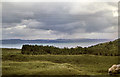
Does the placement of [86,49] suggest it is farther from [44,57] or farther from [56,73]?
[56,73]

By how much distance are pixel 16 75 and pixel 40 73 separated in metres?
2.16

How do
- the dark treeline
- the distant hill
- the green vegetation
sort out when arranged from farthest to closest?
the dark treeline → the distant hill → the green vegetation

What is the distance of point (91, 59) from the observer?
80.8 ft

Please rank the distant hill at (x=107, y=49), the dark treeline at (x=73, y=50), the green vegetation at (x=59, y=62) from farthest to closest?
the dark treeline at (x=73, y=50) → the distant hill at (x=107, y=49) → the green vegetation at (x=59, y=62)

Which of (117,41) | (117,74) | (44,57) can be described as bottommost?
(117,74)

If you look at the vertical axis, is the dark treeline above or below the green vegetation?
above

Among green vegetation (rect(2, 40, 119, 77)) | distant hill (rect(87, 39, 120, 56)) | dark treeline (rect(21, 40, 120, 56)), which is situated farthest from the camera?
dark treeline (rect(21, 40, 120, 56))

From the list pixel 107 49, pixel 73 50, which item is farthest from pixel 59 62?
pixel 107 49

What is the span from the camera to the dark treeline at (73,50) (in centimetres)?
2809

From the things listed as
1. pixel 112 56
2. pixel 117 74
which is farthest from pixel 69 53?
pixel 117 74

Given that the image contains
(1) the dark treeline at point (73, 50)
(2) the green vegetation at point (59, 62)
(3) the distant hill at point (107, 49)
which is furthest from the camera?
(1) the dark treeline at point (73, 50)

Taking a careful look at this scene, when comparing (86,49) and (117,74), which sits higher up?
(86,49)

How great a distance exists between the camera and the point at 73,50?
29.6 metres

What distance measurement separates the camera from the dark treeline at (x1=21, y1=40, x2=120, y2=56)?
28094 mm
